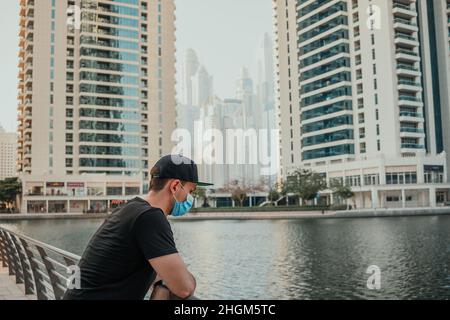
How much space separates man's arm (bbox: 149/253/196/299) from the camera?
2207mm

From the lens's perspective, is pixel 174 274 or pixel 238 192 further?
pixel 238 192

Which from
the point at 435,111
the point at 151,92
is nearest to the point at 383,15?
the point at 435,111

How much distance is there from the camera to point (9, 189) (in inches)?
2650

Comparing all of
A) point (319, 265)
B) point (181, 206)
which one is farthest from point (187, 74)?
point (181, 206)

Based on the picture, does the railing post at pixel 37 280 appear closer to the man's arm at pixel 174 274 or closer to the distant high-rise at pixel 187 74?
the man's arm at pixel 174 274

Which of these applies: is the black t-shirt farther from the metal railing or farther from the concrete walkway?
the concrete walkway

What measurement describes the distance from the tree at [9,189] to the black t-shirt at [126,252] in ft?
234

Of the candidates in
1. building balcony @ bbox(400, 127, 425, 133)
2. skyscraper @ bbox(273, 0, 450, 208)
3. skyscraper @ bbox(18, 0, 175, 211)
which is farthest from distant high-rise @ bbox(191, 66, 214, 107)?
skyscraper @ bbox(18, 0, 175, 211)

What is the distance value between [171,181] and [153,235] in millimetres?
392

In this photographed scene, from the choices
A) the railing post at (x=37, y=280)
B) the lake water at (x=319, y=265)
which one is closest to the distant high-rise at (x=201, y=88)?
the lake water at (x=319, y=265)

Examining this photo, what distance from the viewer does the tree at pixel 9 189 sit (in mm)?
67125

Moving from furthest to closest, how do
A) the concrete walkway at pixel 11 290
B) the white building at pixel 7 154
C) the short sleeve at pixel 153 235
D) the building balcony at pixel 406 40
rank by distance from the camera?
the white building at pixel 7 154, the building balcony at pixel 406 40, the concrete walkway at pixel 11 290, the short sleeve at pixel 153 235

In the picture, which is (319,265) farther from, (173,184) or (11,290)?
(173,184)
